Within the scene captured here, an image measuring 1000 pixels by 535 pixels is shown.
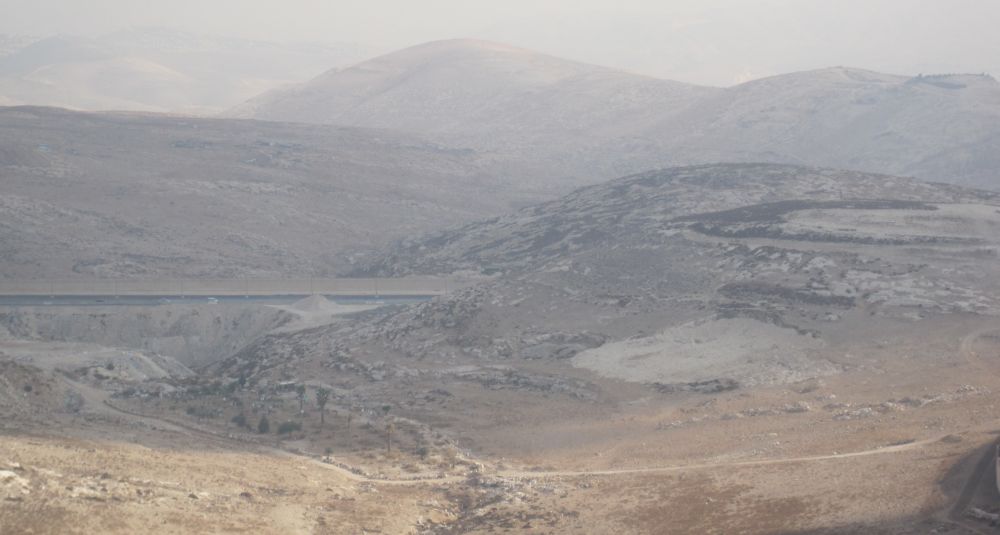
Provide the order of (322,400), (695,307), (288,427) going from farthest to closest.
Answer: (695,307), (322,400), (288,427)

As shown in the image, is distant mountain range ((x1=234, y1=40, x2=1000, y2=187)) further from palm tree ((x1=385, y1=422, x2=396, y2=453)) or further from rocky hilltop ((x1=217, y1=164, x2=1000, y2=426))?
palm tree ((x1=385, y1=422, x2=396, y2=453))

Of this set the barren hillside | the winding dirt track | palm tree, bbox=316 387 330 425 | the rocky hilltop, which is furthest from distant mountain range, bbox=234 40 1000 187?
the winding dirt track

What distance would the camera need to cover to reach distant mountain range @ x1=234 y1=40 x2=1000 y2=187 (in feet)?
354

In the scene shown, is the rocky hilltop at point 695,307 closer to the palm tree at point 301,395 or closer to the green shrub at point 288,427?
the palm tree at point 301,395

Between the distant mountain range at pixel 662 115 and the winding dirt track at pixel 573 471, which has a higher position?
the distant mountain range at pixel 662 115

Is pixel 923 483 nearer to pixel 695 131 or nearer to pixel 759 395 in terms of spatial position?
pixel 759 395

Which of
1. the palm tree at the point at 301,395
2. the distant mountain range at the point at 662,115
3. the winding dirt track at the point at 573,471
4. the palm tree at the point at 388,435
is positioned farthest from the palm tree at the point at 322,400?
the distant mountain range at the point at 662,115

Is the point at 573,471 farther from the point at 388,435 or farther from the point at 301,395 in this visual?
Result: the point at 301,395

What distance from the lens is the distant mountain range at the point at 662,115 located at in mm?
107875

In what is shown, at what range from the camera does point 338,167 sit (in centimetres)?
9850

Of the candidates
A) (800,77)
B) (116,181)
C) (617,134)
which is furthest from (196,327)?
(800,77)

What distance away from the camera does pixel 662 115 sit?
13800 cm

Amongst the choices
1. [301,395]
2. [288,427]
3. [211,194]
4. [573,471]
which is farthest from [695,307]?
[211,194]

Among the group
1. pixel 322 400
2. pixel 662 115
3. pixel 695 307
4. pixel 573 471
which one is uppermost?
pixel 662 115
